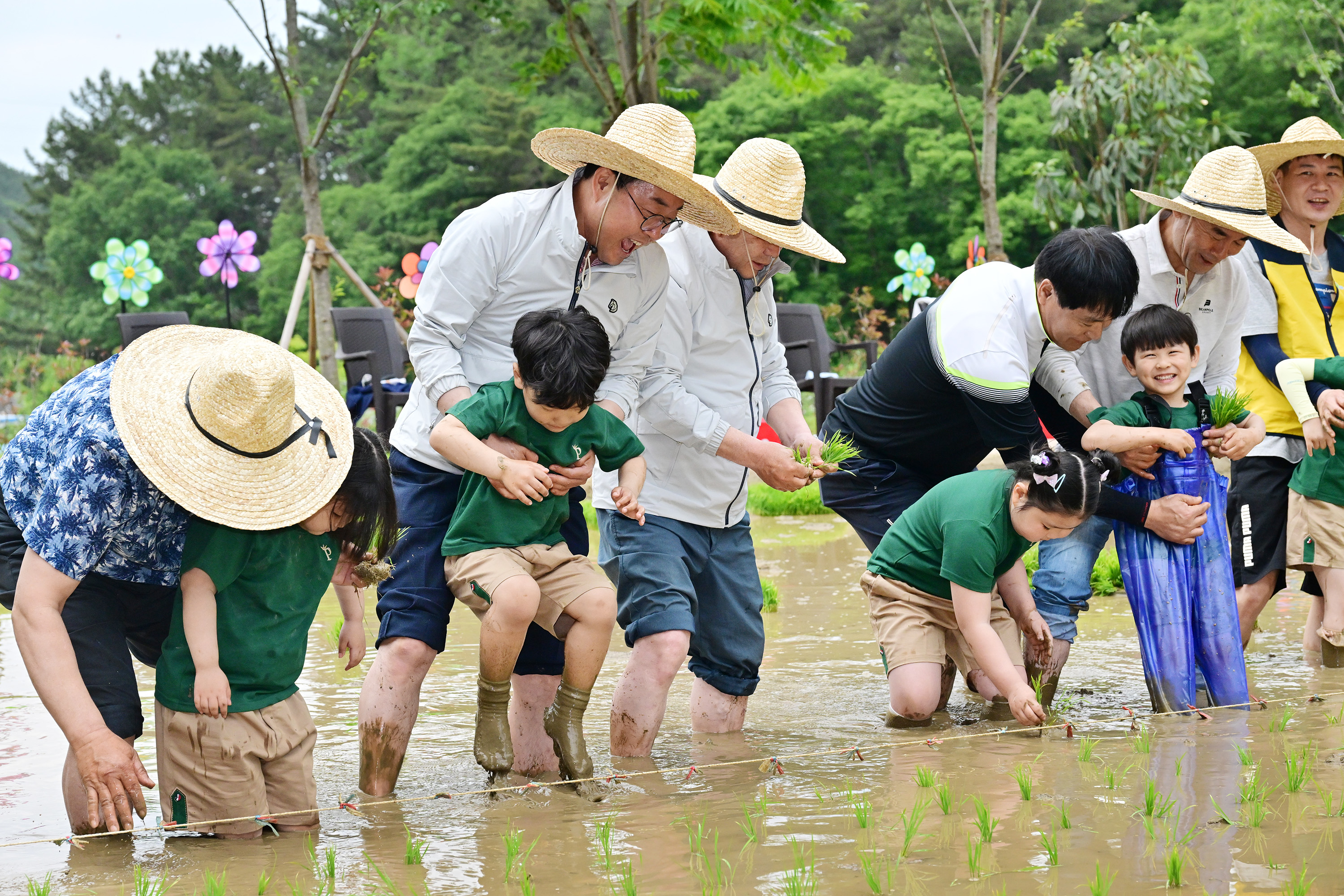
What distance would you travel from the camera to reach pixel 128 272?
55.1 ft

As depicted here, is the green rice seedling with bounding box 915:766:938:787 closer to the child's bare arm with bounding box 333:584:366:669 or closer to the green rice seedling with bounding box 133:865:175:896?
the child's bare arm with bounding box 333:584:366:669

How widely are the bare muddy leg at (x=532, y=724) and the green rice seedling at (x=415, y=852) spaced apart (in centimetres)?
90

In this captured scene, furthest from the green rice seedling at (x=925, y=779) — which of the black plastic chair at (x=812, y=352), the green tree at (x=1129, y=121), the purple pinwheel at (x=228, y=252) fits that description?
the purple pinwheel at (x=228, y=252)

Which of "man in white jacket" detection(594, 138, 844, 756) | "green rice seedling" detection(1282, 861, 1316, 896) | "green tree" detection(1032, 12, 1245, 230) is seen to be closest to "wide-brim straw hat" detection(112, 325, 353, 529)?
"man in white jacket" detection(594, 138, 844, 756)

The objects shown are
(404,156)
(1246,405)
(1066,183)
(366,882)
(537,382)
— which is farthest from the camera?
(404,156)

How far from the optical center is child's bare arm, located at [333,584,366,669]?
3.78 metres

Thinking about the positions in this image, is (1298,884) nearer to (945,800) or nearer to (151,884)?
(945,800)

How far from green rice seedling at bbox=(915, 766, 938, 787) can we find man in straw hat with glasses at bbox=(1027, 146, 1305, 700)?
107 cm

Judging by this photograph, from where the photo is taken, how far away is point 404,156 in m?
35.4

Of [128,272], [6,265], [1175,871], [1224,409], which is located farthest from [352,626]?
[128,272]

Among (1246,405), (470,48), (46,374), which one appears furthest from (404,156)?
(1246,405)

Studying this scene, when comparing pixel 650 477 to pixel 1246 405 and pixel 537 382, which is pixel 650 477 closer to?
pixel 537 382

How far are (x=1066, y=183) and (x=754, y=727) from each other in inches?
610

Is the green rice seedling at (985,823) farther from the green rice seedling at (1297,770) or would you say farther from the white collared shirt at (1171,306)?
the white collared shirt at (1171,306)
